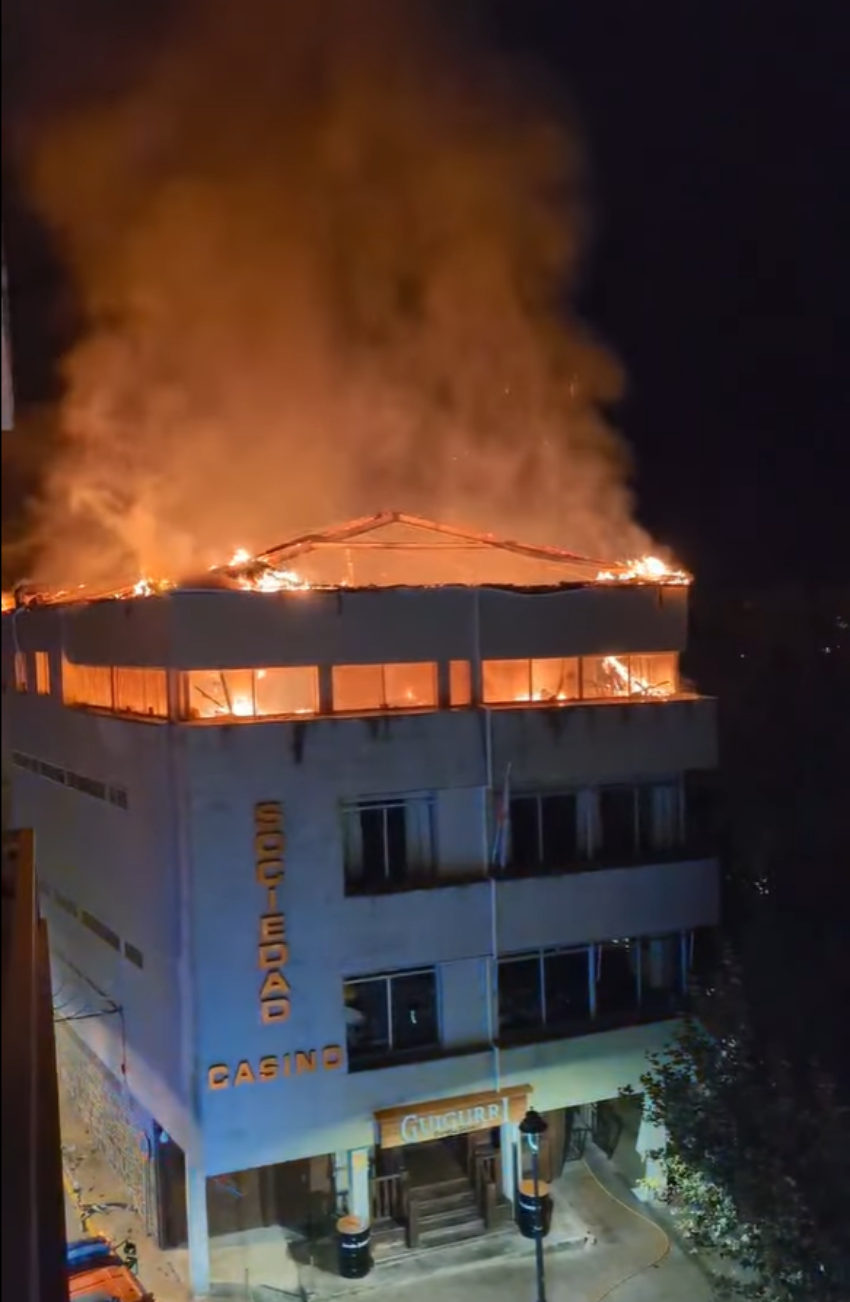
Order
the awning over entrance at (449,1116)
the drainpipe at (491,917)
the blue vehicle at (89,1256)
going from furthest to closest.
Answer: the drainpipe at (491,917), the awning over entrance at (449,1116), the blue vehicle at (89,1256)

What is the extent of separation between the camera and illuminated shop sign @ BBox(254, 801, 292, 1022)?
13.1m

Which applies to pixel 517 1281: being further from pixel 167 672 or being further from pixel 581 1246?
pixel 167 672

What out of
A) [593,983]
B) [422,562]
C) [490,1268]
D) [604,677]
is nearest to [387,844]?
Answer: [593,983]

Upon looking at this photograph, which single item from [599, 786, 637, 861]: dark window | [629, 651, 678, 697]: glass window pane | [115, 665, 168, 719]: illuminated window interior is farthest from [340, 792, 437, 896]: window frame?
[629, 651, 678, 697]: glass window pane

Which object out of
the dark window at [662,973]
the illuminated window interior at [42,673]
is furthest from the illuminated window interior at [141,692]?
the dark window at [662,973]

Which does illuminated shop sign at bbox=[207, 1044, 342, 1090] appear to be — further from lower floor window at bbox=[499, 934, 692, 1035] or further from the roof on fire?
the roof on fire

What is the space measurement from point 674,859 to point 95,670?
904 cm

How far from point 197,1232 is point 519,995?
193 inches

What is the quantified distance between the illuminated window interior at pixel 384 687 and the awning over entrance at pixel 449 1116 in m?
5.09

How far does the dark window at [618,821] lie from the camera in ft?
50.1

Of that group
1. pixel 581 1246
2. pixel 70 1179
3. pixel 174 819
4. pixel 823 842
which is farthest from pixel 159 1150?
pixel 823 842

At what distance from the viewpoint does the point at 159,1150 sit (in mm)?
14258

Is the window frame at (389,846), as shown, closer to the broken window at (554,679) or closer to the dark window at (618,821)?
the broken window at (554,679)

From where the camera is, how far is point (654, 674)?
16.4 meters
